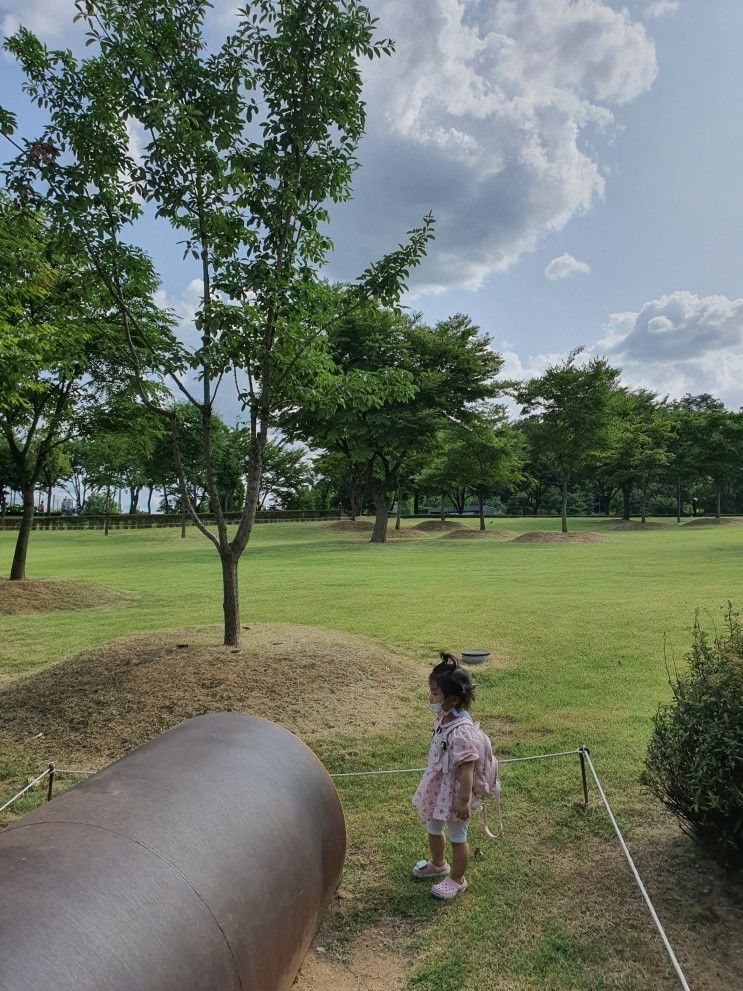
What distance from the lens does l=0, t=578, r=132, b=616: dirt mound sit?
14.3 metres

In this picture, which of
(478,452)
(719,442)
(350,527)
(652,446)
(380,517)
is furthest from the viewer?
(652,446)

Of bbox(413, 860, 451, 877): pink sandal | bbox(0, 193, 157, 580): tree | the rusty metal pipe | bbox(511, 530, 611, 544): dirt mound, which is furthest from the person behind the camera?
bbox(511, 530, 611, 544): dirt mound

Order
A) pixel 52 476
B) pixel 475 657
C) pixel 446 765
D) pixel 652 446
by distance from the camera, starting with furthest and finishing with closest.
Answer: pixel 52 476 → pixel 652 446 → pixel 475 657 → pixel 446 765

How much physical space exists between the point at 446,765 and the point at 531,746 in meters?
2.52

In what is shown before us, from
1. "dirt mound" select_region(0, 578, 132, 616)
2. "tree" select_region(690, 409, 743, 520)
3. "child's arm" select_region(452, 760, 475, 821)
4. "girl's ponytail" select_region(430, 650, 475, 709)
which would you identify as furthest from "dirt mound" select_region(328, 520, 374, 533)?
"child's arm" select_region(452, 760, 475, 821)

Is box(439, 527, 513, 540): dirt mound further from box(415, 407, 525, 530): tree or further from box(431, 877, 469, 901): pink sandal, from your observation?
box(431, 877, 469, 901): pink sandal

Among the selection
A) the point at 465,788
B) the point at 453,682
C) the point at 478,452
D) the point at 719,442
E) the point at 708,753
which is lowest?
the point at 465,788

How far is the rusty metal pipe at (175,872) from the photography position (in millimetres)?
1794

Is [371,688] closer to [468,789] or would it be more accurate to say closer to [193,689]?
[193,689]

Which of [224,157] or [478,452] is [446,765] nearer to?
[224,157]

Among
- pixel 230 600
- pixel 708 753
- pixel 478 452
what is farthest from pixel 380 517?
pixel 708 753

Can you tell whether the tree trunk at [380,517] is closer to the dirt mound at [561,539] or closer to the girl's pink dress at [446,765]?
the dirt mound at [561,539]

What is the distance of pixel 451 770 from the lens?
392cm

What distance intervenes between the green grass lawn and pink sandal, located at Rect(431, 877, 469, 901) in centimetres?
6
